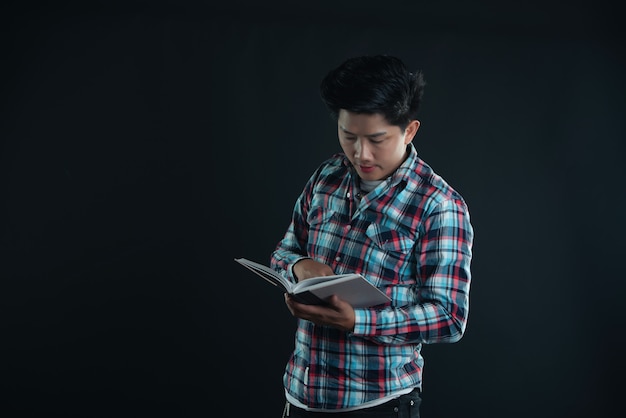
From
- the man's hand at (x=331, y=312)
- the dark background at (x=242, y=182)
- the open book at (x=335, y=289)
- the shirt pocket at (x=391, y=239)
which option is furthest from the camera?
the dark background at (x=242, y=182)

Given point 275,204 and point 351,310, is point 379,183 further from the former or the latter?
point 275,204

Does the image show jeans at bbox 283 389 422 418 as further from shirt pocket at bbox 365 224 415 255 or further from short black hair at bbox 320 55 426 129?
short black hair at bbox 320 55 426 129

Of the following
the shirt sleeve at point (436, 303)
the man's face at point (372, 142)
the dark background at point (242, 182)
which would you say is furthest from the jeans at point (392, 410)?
the dark background at point (242, 182)

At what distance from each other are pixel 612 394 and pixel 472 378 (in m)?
0.58

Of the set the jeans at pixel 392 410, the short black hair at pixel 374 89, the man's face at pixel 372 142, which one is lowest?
the jeans at pixel 392 410

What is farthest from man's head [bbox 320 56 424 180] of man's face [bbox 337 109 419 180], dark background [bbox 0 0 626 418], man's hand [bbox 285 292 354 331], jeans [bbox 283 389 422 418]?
dark background [bbox 0 0 626 418]

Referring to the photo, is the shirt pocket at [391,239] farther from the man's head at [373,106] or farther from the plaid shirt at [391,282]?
the man's head at [373,106]

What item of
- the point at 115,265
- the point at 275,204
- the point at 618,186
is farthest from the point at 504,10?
the point at 115,265

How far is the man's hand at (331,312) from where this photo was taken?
1445 millimetres

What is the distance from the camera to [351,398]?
60.4 inches

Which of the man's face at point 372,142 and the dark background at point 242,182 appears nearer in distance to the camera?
the man's face at point 372,142

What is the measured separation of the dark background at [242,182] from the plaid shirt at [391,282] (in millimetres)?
979

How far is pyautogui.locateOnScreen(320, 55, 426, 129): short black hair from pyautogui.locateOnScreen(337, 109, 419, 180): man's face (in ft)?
0.07

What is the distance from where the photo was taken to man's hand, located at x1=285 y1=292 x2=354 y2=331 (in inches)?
56.9
